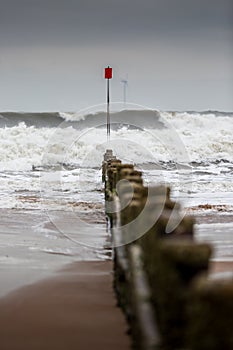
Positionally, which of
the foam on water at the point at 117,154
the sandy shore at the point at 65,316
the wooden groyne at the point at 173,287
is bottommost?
the sandy shore at the point at 65,316

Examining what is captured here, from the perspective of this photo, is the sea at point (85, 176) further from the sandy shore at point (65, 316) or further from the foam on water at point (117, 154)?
the sandy shore at point (65, 316)

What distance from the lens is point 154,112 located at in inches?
2078

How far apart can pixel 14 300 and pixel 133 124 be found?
136 ft

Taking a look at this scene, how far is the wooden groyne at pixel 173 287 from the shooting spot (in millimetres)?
2693

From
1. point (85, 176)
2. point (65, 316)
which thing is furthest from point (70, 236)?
point (85, 176)

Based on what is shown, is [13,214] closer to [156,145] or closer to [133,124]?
[156,145]

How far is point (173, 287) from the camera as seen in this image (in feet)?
10.4

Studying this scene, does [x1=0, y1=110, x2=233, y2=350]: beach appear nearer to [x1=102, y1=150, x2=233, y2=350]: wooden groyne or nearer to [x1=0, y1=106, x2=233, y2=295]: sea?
[x1=0, y1=106, x2=233, y2=295]: sea

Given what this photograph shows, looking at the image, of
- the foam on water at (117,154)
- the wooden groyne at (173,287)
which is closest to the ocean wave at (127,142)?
the foam on water at (117,154)

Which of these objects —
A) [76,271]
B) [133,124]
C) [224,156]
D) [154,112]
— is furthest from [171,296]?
[154,112]

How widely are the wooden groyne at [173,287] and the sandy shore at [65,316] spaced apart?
338mm

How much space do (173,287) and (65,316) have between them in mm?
2868

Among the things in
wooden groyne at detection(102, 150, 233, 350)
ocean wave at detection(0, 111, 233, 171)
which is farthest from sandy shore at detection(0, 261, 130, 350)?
ocean wave at detection(0, 111, 233, 171)

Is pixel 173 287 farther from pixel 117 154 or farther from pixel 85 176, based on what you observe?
pixel 117 154
